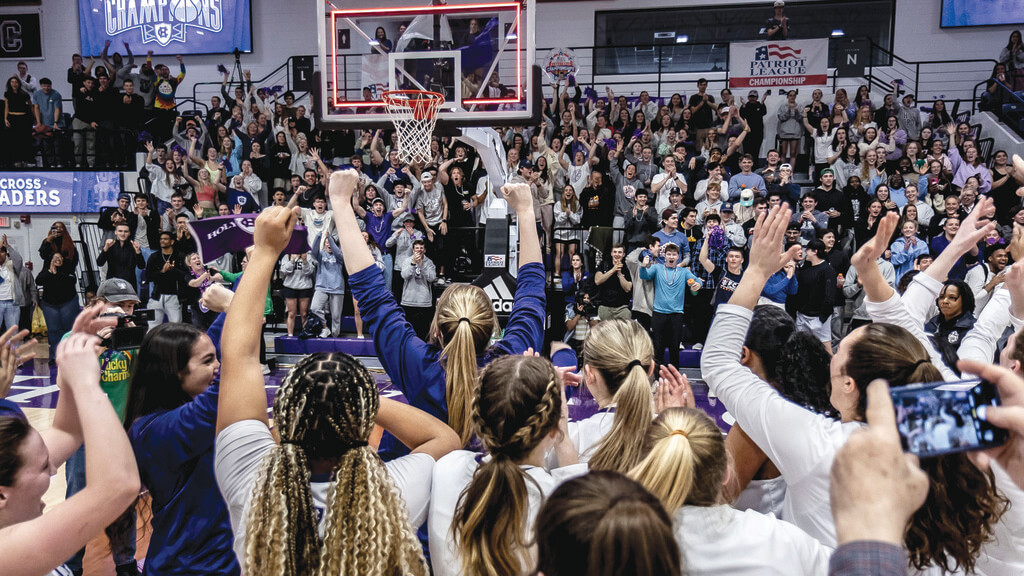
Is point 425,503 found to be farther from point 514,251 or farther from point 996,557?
point 514,251

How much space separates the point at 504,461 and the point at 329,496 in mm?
392

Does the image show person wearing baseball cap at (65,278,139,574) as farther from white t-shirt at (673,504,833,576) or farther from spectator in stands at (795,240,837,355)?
spectator in stands at (795,240,837,355)

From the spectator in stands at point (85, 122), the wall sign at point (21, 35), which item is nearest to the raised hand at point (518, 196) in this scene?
the spectator in stands at point (85, 122)

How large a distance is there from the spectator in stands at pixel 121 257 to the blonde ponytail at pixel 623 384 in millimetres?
10073

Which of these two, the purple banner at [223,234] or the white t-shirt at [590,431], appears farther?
the purple banner at [223,234]

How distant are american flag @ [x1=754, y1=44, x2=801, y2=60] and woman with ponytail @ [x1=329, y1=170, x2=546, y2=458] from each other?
13.8 m

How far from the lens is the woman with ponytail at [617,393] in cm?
207

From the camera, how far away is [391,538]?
1.57m

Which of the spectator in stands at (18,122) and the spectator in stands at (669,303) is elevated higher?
the spectator in stands at (18,122)

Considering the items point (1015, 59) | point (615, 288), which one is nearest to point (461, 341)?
point (615, 288)

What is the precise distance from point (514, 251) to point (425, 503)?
8.42 metres

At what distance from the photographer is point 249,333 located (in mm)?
1830

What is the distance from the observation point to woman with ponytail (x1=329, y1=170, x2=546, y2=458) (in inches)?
93.7

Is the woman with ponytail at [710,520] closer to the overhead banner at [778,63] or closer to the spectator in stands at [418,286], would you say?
the spectator in stands at [418,286]
